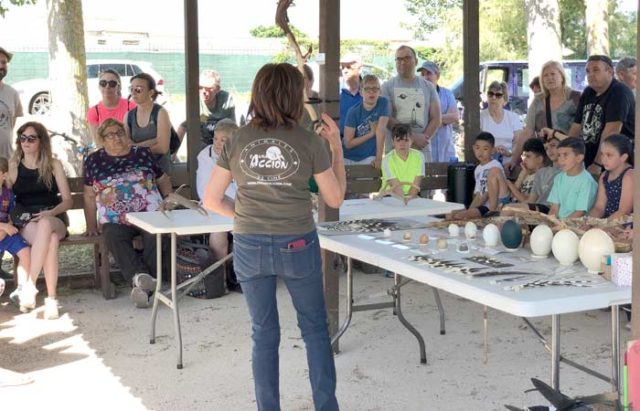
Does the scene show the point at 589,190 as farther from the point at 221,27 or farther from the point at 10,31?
the point at 10,31

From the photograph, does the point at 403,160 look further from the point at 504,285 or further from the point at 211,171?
the point at 504,285

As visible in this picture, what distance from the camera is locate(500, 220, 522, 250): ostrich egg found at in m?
3.51

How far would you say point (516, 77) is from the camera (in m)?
A: 13.0

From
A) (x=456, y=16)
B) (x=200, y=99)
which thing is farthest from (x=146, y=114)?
(x=456, y=16)

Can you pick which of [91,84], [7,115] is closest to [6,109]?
[7,115]

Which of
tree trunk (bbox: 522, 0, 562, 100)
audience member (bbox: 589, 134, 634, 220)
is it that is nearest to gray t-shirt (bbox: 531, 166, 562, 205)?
audience member (bbox: 589, 134, 634, 220)

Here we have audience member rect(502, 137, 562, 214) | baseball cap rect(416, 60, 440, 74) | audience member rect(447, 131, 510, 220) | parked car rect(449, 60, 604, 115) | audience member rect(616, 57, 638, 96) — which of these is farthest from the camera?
parked car rect(449, 60, 604, 115)

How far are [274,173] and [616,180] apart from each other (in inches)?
107

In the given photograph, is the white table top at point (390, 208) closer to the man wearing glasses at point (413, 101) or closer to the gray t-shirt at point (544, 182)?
the gray t-shirt at point (544, 182)

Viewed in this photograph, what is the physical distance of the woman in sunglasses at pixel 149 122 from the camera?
6.23 metres

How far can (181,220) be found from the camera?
4734 millimetres

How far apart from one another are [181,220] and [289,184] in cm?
175

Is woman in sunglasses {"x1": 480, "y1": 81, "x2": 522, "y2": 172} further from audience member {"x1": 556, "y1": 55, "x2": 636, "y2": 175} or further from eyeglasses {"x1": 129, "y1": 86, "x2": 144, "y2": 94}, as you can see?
eyeglasses {"x1": 129, "y1": 86, "x2": 144, "y2": 94}

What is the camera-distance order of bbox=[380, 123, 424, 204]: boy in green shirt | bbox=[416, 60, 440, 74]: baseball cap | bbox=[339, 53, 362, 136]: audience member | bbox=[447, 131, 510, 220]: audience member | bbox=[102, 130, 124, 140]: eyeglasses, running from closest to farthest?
bbox=[102, 130, 124, 140]: eyeglasses, bbox=[380, 123, 424, 204]: boy in green shirt, bbox=[447, 131, 510, 220]: audience member, bbox=[339, 53, 362, 136]: audience member, bbox=[416, 60, 440, 74]: baseball cap
